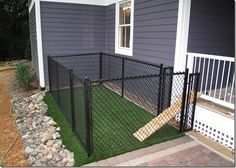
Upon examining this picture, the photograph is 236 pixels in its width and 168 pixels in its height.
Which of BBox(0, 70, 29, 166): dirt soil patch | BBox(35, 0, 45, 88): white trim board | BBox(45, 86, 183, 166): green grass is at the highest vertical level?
BBox(35, 0, 45, 88): white trim board

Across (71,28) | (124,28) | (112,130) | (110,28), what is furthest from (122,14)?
(112,130)

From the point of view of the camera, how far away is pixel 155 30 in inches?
185

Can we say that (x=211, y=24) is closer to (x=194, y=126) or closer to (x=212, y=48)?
(x=212, y=48)

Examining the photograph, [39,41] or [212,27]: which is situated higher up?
[212,27]

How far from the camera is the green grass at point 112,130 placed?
3088 millimetres

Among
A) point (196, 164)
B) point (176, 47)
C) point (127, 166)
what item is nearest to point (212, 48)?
point (176, 47)

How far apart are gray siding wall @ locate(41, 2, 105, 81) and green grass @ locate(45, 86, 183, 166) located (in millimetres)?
1939

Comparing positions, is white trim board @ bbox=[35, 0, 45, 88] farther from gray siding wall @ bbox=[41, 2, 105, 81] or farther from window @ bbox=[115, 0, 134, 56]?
window @ bbox=[115, 0, 134, 56]

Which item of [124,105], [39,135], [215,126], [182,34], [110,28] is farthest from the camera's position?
[110,28]

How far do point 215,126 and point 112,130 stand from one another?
1640 mm

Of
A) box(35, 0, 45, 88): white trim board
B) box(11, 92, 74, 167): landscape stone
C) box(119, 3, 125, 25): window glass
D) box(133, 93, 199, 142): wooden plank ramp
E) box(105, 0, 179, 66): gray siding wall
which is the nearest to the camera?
box(11, 92, 74, 167): landscape stone

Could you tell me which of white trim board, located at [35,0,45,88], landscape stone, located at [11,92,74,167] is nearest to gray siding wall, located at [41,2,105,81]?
white trim board, located at [35,0,45,88]

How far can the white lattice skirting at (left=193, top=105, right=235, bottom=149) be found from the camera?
3140mm

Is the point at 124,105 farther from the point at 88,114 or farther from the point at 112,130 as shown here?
the point at 88,114
